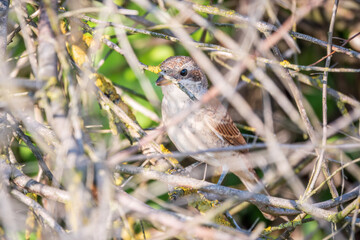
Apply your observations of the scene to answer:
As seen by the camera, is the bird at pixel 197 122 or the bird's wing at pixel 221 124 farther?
the bird's wing at pixel 221 124

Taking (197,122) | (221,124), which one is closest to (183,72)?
(197,122)

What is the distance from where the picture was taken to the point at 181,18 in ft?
13.6

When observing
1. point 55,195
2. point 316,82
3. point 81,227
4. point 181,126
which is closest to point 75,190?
point 81,227

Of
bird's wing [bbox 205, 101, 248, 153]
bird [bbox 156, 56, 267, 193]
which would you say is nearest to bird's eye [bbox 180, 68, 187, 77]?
bird [bbox 156, 56, 267, 193]

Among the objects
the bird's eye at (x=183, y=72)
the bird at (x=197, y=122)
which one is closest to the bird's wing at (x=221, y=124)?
the bird at (x=197, y=122)

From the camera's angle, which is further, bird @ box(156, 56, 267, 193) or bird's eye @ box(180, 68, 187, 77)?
bird's eye @ box(180, 68, 187, 77)

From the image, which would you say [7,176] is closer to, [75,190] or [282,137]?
[75,190]

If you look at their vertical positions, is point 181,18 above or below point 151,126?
above

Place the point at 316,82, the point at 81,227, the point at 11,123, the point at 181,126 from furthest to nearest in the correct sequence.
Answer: the point at 316,82 < the point at 181,126 < the point at 11,123 < the point at 81,227

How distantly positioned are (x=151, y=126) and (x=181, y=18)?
1.17 meters

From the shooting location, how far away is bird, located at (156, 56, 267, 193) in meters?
3.95

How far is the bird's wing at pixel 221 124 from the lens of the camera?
418 cm

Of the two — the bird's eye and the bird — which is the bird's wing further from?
the bird's eye

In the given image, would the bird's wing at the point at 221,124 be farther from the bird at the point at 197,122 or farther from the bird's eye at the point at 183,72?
the bird's eye at the point at 183,72
